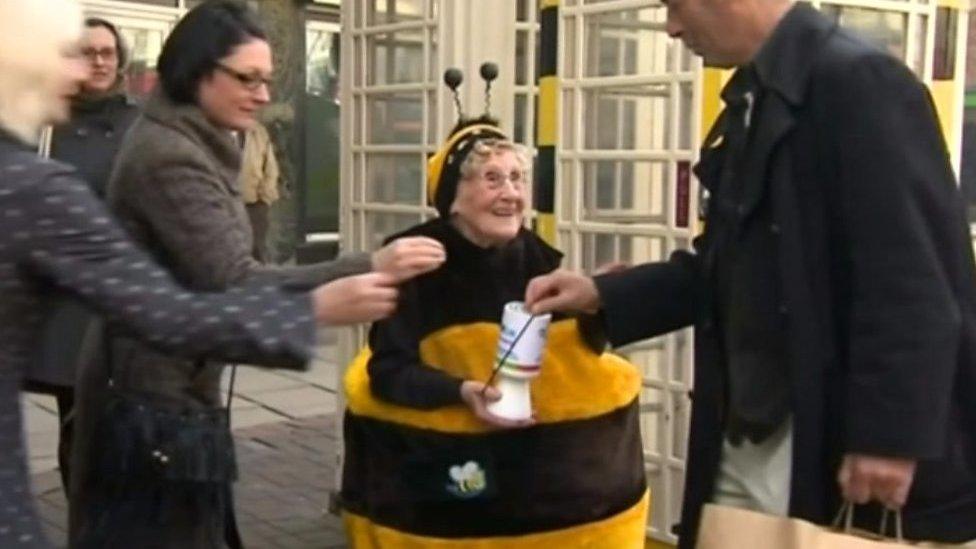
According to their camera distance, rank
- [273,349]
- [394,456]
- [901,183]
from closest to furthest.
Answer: [273,349], [901,183], [394,456]

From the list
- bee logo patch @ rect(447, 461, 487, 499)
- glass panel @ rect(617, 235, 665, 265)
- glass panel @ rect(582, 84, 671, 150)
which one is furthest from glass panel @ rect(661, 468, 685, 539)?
bee logo patch @ rect(447, 461, 487, 499)

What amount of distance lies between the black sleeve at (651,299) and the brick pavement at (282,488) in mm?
2587

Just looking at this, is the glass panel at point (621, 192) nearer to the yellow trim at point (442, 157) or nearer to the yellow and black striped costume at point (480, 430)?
the yellow trim at point (442, 157)

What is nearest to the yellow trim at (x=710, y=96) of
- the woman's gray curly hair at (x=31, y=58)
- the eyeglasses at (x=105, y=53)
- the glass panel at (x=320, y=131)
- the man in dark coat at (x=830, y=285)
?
the man in dark coat at (x=830, y=285)

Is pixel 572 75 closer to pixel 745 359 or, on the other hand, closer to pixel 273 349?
pixel 745 359

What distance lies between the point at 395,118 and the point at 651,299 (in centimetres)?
274

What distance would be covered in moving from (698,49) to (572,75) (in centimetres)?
196

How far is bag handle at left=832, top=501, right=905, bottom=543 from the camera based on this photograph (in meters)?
2.34

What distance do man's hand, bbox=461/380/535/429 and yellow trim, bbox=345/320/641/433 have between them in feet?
0.18

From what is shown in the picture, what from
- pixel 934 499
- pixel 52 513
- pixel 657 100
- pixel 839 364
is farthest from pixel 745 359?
pixel 52 513

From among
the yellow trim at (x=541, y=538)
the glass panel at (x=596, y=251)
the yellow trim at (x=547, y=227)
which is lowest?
the yellow trim at (x=541, y=538)

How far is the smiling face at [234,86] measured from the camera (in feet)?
9.68

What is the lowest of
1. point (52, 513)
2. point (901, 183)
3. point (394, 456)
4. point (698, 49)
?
point (52, 513)

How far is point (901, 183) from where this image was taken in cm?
226
